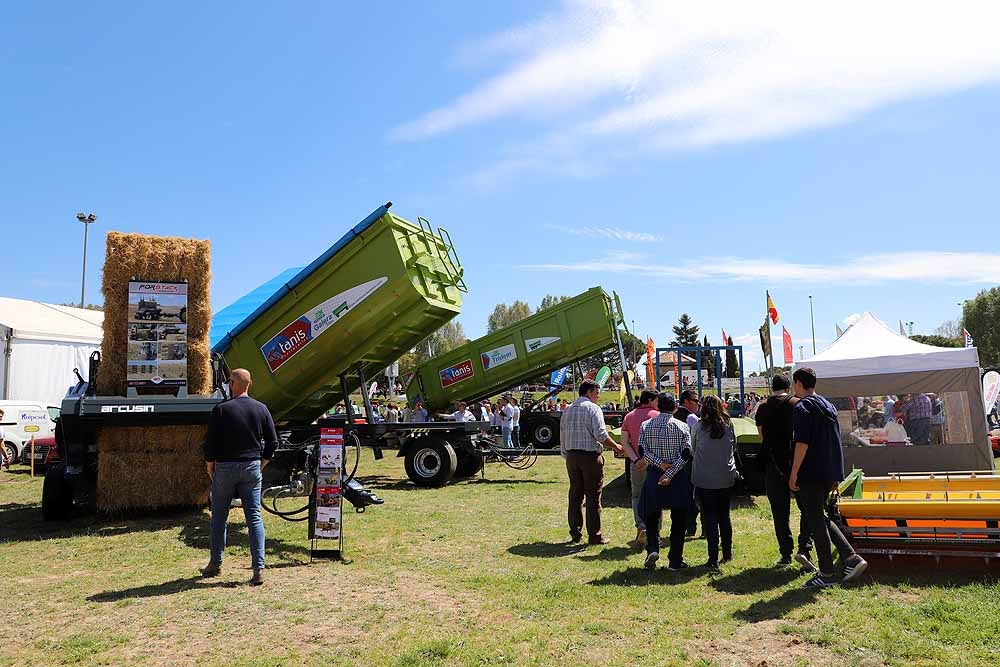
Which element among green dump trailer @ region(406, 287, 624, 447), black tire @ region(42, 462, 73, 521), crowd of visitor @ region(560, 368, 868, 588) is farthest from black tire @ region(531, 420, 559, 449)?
black tire @ region(42, 462, 73, 521)

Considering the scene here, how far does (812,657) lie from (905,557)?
87.9 inches

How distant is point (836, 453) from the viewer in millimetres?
5465

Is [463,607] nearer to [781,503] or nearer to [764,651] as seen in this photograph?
[764,651]

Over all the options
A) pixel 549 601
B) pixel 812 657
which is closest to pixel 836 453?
pixel 812 657

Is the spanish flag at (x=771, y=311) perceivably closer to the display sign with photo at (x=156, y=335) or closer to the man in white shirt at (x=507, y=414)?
the man in white shirt at (x=507, y=414)

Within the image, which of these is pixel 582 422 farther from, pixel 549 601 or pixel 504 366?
pixel 504 366

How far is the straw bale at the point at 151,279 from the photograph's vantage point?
848cm

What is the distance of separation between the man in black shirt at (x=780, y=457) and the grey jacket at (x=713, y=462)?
0.29 m

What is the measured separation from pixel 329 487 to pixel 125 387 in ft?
11.1

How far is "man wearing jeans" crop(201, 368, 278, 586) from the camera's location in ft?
19.0

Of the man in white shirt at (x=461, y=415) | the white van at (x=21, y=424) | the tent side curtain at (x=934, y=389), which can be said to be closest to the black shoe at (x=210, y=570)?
the man in white shirt at (x=461, y=415)

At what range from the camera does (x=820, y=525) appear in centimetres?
541

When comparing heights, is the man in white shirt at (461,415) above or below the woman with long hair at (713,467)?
above

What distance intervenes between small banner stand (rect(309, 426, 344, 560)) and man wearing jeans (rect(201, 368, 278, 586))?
0.80 metres
